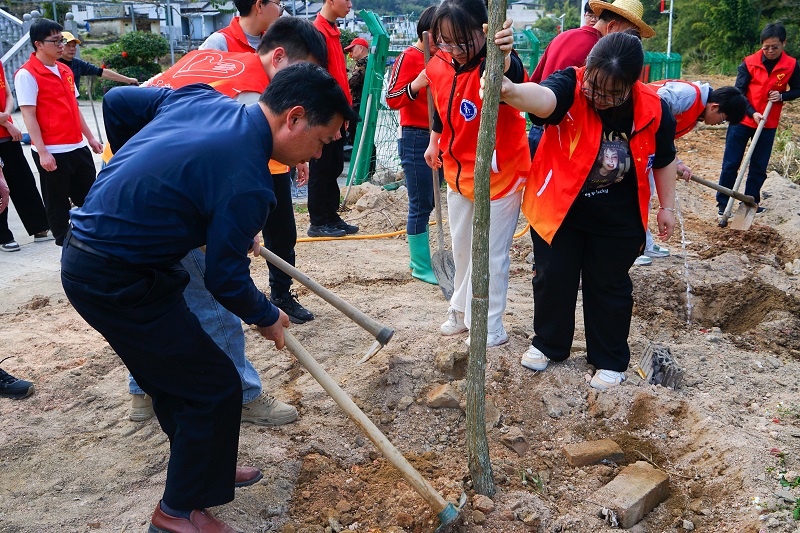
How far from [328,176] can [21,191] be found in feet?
8.88

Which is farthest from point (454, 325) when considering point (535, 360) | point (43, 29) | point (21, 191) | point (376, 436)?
point (21, 191)

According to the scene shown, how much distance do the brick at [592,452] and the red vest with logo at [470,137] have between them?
129cm

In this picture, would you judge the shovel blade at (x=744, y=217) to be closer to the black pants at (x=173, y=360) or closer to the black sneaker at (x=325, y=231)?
the black sneaker at (x=325, y=231)

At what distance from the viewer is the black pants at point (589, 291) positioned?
3352 mm

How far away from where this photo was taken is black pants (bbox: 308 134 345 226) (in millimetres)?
6277

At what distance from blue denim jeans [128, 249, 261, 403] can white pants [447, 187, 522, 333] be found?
118 centimetres

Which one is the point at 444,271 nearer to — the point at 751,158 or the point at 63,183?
the point at 63,183

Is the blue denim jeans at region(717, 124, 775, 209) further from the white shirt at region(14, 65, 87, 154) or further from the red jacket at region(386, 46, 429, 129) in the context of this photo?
the white shirt at region(14, 65, 87, 154)

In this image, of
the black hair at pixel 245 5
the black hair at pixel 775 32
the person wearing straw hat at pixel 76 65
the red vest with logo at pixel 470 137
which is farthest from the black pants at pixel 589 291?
the black hair at pixel 775 32

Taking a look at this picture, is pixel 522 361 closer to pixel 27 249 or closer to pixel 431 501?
pixel 431 501

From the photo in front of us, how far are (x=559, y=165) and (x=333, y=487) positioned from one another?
5.86ft

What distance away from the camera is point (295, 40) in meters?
3.38

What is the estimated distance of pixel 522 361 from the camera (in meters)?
3.65

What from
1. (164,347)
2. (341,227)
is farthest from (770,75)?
(164,347)
